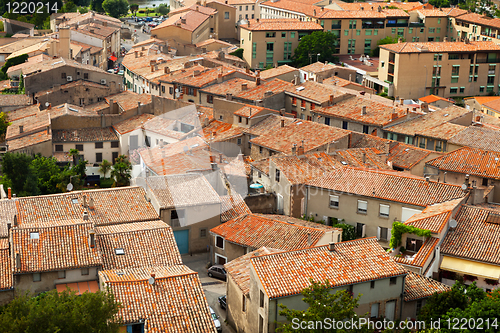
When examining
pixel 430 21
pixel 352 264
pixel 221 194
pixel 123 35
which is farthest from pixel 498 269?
pixel 123 35

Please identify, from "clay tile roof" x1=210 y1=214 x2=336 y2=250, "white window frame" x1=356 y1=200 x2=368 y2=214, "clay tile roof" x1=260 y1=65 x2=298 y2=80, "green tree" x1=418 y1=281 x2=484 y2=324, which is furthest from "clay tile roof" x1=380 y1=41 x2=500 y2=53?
"green tree" x1=418 y1=281 x2=484 y2=324

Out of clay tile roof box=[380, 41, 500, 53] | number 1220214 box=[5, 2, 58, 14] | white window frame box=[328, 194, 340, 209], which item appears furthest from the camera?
number 1220214 box=[5, 2, 58, 14]

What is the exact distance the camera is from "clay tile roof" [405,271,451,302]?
28.3 m

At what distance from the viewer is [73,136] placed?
183ft

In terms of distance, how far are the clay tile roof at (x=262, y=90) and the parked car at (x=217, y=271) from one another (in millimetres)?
27746

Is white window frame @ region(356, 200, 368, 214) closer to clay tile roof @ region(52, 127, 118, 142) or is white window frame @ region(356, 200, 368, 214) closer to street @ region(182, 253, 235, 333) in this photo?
street @ region(182, 253, 235, 333)

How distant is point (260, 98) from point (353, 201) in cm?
2462

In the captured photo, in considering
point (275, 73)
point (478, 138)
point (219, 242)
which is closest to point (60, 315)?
point (219, 242)

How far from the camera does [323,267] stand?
90.4 ft

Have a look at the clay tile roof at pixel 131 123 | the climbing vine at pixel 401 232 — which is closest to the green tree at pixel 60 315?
the climbing vine at pixel 401 232

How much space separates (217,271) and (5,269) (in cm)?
1058

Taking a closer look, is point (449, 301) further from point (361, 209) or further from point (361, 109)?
point (361, 109)

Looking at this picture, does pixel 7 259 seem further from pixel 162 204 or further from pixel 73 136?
pixel 73 136

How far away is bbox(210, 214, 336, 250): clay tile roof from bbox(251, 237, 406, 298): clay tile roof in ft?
15.2
